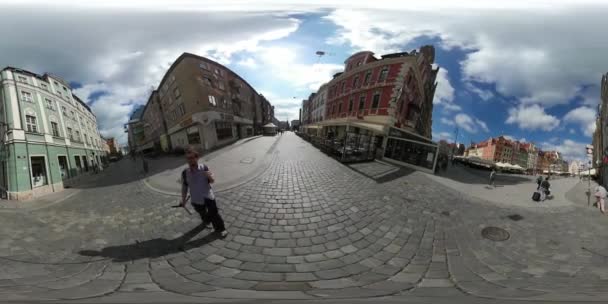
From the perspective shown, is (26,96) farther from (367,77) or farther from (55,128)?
(367,77)

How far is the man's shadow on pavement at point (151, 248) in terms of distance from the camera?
231 cm

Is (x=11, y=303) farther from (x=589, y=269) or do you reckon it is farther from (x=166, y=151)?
(x=589, y=269)

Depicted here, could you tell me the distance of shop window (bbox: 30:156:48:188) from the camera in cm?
226

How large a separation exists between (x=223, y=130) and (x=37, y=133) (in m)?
7.67

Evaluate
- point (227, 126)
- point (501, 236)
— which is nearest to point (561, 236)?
point (501, 236)

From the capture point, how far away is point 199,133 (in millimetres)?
7109

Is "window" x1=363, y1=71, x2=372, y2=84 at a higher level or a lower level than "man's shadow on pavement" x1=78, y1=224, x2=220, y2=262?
higher

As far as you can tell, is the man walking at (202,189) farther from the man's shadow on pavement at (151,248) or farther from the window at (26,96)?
the window at (26,96)

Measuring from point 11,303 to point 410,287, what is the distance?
3511 millimetres

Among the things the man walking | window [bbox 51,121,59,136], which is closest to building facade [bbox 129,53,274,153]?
window [bbox 51,121,59,136]

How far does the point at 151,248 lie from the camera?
249 centimetres

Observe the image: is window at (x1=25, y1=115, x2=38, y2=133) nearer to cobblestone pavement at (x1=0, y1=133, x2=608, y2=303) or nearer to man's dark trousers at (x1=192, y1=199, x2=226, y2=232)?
cobblestone pavement at (x1=0, y1=133, x2=608, y2=303)

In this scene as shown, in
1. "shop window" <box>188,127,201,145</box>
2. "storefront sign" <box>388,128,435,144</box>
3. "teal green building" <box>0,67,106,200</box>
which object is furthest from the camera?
"storefront sign" <box>388,128,435,144</box>

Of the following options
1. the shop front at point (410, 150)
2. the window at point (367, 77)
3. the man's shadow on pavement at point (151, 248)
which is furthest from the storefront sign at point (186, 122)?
the window at point (367, 77)
